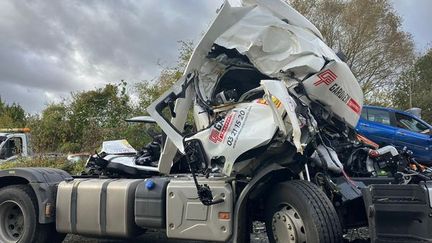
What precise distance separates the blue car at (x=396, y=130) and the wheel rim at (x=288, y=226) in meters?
8.51

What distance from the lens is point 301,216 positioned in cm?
467

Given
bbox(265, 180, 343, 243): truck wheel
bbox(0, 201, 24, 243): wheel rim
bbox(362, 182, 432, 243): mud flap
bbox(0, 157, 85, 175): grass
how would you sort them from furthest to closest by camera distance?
bbox(0, 157, 85, 175): grass, bbox(0, 201, 24, 243): wheel rim, bbox(265, 180, 343, 243): truck wheel, bbox(362, 182, 432, 243): mud flap

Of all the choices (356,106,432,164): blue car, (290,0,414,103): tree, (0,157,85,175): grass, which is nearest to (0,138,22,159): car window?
(0,157,85,175): grass

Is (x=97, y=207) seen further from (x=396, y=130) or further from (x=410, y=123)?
(x=410, y=123)

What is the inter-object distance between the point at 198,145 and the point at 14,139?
477 inches

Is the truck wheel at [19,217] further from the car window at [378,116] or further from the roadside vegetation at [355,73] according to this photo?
the car window at [378,116]

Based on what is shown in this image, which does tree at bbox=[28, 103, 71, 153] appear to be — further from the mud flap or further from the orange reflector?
the mud flap

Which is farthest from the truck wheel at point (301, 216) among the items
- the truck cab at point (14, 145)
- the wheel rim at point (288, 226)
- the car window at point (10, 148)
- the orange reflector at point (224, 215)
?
the car window at point (10, 148)

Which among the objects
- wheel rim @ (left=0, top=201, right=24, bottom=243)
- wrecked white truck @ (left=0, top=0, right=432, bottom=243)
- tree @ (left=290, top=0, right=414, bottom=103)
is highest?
tree @ (left=290, top=0, right=414, bottom=103)

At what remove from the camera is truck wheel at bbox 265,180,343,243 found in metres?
4.54

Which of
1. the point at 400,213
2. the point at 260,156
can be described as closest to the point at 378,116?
the point at 260,156

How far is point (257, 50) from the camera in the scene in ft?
17.8

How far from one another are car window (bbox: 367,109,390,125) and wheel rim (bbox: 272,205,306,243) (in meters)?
9.17

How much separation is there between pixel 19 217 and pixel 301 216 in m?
4.03
